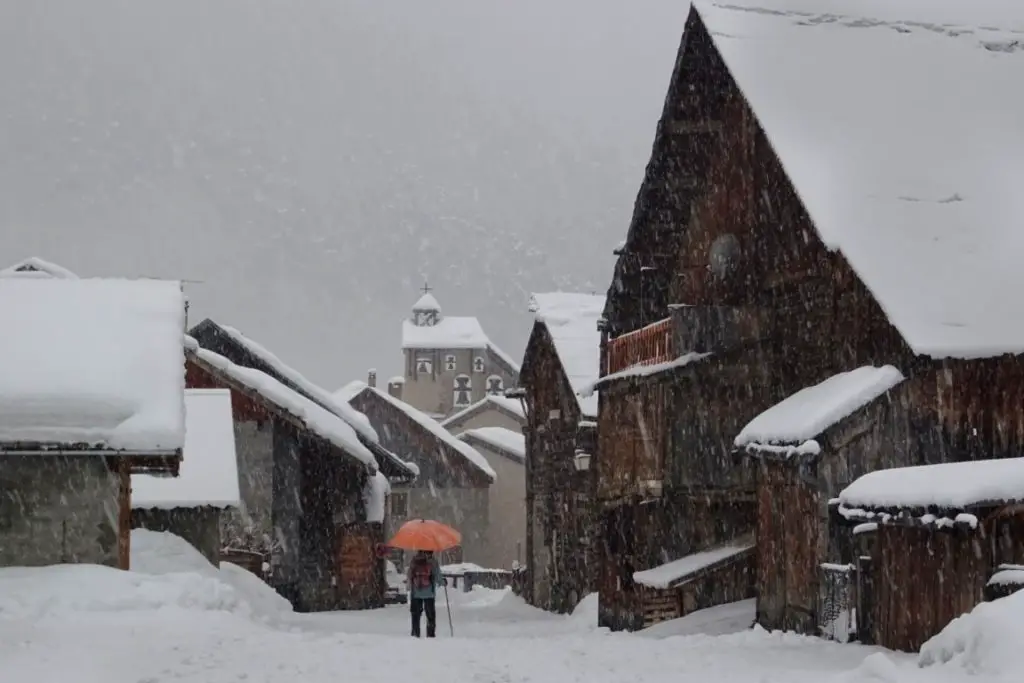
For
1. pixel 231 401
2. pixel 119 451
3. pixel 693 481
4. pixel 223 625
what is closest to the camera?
pixel 223 625

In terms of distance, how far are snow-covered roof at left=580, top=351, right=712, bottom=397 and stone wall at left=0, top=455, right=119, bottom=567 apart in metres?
10.2

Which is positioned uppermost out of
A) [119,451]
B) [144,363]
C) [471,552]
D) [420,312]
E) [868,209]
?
[420,312]

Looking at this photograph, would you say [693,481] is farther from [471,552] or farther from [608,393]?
[471,552]

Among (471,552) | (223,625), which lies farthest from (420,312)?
(223,625)

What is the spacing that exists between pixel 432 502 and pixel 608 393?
92.2 feet

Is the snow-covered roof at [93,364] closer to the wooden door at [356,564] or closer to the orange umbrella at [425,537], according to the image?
the orange umbrella at [425,537]

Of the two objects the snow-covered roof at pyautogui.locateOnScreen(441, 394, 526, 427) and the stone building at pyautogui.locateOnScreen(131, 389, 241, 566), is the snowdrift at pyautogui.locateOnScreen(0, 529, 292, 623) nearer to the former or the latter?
the stone building at pyautogui.locateOnScreen(131, 389, 241, 566)

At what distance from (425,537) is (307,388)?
17.2m

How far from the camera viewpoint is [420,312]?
113m

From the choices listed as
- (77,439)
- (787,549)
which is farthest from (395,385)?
(77,439)

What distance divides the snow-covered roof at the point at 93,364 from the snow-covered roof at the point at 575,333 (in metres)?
14.6

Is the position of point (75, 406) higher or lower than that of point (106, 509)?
higher

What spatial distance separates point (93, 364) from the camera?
1981 centimetres

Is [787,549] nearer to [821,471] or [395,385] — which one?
[821,471]
